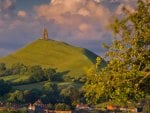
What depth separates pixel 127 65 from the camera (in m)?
29.1

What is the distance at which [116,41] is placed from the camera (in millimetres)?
29047

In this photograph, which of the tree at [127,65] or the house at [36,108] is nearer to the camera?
the tree at [127,65]

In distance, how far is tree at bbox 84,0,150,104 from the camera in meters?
28.6

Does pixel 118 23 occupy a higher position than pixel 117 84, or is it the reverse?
pixel 118 23

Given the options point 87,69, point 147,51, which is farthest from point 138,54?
point 87,69

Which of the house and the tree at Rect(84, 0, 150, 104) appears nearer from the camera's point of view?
the tree at Rect(84, 0, 150, 104)

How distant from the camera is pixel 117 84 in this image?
28.5 meters

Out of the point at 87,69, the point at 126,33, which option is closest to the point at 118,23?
the point at 126,33

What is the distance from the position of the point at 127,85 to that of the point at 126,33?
7.55 ft

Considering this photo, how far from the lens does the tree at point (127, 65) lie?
93.7 feet

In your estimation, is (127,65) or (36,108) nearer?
(127,65)

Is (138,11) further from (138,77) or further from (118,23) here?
(138,77)

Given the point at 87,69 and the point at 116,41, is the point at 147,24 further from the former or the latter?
the point at 87,69

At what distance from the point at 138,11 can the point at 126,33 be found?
1.23 m
